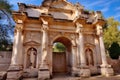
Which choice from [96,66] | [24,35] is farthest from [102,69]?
[24,35]

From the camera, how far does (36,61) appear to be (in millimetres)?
10438

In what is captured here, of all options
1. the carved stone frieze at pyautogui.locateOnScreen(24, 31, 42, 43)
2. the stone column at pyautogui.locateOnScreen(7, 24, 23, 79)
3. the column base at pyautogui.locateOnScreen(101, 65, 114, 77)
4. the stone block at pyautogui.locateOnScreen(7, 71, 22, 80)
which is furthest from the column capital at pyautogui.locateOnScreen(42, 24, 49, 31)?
the column base at pyautogui.locateOnScreen(101, 65, 114, 77)

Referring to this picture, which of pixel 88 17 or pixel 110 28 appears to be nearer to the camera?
pixel 88 17

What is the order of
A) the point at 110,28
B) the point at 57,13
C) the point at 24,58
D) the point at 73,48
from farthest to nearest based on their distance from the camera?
the point at 110,28, the point at 57,13, the point at 73,48, the point at 24,58

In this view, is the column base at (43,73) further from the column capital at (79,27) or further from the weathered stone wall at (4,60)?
the column capital at (79,27)

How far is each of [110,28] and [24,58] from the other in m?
18.1

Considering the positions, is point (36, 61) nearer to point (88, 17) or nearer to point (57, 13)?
point (57, 13)

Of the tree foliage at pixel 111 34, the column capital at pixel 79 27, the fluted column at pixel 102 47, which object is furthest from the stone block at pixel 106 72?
the tree foliage at pixel 111 34

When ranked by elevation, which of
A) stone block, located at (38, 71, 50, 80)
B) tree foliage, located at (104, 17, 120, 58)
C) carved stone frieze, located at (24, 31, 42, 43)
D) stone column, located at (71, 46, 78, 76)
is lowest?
stone block, located at (38, 71, 50, 80)

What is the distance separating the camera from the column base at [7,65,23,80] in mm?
8733

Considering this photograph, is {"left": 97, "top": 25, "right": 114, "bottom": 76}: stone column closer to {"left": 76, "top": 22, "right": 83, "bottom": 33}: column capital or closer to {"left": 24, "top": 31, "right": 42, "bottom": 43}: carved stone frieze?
{"left": 76, "top": 22, "right": 83, "bottom": 33}: column capital

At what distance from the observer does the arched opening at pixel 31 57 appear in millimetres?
10312

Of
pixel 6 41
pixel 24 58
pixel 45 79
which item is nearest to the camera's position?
pixel 45 79

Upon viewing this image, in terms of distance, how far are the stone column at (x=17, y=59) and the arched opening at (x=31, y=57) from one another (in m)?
0.64
